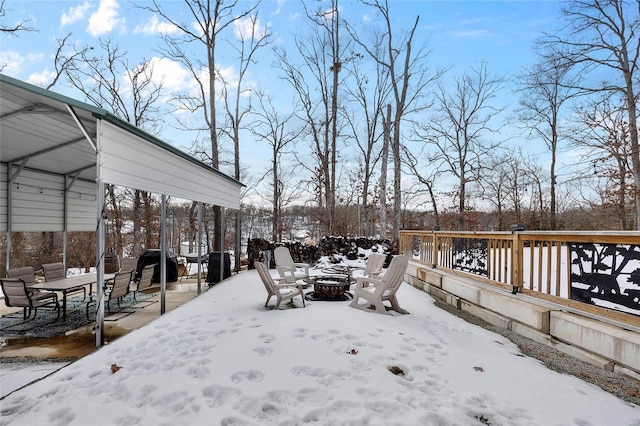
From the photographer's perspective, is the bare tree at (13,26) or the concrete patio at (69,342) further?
the bare tree at (13,26)

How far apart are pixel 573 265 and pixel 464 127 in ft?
53.2

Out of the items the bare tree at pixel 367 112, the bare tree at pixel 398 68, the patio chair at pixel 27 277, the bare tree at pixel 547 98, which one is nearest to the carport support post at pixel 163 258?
the patio chair at pixel 27 277

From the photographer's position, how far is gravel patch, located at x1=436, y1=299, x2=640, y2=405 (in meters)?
2.75

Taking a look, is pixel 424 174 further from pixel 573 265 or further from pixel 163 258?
pixel 163 258

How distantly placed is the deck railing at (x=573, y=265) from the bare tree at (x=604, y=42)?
32.9ft

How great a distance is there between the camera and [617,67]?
36.6 ft

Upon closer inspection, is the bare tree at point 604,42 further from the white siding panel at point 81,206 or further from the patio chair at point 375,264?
the white siding panel at point 81,206

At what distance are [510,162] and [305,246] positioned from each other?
16.3m

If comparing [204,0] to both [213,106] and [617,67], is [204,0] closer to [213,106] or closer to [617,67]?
[213,106]

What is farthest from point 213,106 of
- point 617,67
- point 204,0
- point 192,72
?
point 617,67

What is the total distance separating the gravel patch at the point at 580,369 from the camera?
275 centimetres

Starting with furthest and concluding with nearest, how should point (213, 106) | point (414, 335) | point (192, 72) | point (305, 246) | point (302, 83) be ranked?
point (302, 83), point (192, 72), point (213, 106), point (305, 246), point (414, 335)

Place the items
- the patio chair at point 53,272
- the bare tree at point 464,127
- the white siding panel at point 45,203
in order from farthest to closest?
1. the bare tree at point 464,127
2. the white siding panel at point 45,203
3. the patio chair at point 53,272

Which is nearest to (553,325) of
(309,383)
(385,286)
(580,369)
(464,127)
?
(580,369)
